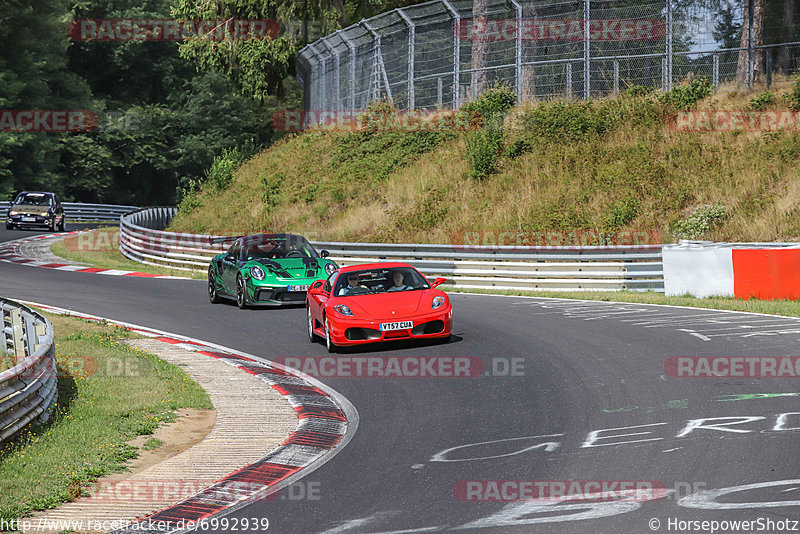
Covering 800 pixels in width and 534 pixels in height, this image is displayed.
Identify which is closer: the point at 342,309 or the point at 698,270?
the point at 342,309

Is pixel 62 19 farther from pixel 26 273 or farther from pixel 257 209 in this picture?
pixel 26 273

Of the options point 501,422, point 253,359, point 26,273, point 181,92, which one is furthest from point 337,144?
point 181,92

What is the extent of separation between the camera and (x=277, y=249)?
20.4m

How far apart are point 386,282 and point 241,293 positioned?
16.8 feet

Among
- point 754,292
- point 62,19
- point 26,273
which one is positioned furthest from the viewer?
point 62,19

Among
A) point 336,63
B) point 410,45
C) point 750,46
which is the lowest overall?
point 750,46

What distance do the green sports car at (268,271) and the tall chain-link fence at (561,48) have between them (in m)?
12.6

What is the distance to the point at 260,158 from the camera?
42.6 m

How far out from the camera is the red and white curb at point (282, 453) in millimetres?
6902

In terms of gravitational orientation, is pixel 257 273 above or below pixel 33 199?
below

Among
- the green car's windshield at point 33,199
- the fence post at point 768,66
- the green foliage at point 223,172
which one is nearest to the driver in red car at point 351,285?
the fence post at point 768,66

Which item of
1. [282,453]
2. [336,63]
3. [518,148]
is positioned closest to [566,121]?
[518,148]

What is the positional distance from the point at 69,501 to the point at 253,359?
21.6 feet

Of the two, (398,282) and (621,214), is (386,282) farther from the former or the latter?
(621,214)
